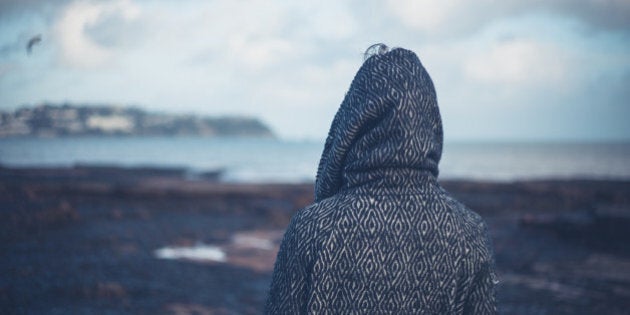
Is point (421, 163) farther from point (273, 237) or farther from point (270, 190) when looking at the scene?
point (270, 190)

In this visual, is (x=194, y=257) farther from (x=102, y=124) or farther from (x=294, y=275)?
(x=102, y=124)

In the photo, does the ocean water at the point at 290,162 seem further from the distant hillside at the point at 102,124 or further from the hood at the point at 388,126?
the hood at the point at 388,126

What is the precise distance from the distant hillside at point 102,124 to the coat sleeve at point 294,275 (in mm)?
11504

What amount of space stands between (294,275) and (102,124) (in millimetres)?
84775

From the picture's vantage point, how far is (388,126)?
147cm

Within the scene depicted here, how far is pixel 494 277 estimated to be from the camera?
1663 millimetres

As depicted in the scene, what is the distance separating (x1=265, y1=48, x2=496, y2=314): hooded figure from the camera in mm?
1479

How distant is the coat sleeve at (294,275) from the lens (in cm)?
152

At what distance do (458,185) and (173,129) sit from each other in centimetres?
13081

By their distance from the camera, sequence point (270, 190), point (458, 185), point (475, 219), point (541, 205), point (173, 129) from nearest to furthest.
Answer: point (475, 219) → point (541, 205) → point (270, 190) → point (458, 185) → point (173, 129)

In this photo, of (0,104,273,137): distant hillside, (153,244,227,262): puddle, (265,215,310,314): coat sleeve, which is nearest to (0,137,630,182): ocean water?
(0,104,273,137): distant hillside

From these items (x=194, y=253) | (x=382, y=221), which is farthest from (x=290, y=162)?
(x=382, y=221)

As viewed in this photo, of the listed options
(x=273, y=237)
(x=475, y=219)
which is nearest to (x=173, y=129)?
(x=273, y=237)

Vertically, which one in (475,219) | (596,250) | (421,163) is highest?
(421,163)
